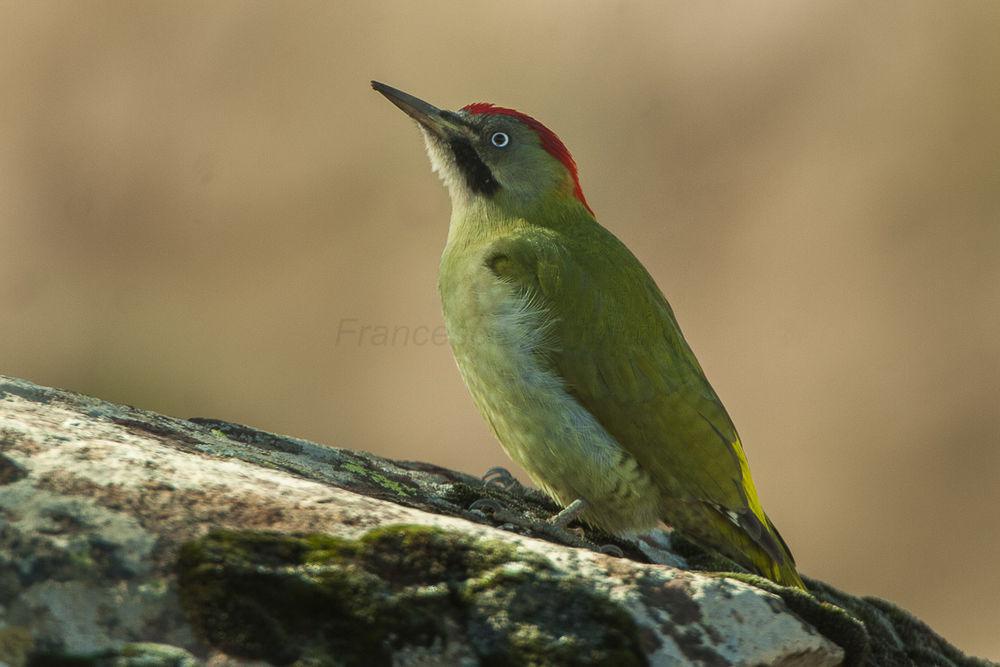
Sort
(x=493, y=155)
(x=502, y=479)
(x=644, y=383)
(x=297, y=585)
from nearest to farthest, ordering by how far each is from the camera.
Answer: (x=297, y=585) → (x=644, y=383) → (x=502, y=479) → (x=493, y=155)

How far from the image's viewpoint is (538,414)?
423cm

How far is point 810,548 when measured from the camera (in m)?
8.68

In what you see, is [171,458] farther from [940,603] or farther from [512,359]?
[940,603]

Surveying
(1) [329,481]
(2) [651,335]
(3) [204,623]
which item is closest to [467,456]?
(2) [651,335]

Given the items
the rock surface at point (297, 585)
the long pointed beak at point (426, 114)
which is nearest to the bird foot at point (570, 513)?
the rock surface at point (297, 585)

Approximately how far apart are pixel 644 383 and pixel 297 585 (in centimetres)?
218

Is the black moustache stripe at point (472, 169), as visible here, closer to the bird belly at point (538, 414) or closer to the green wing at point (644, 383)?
the green wing at point (644, 383)

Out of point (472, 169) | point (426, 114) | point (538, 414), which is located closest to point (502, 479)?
point (538, 414)

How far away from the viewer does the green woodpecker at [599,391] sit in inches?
164

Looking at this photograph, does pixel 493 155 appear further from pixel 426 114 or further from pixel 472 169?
pixel 426 114

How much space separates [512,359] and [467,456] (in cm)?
534

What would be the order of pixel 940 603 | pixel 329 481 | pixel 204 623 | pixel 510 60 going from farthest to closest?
pixel 510 60 → pixel 940 603 → pixel 329 481 → pixel 204 623

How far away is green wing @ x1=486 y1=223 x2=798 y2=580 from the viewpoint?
4.16 m

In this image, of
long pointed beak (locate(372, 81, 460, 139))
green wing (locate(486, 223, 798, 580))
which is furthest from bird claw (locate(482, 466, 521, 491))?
long pointed beak (locate(372, 81, 460, 139))
